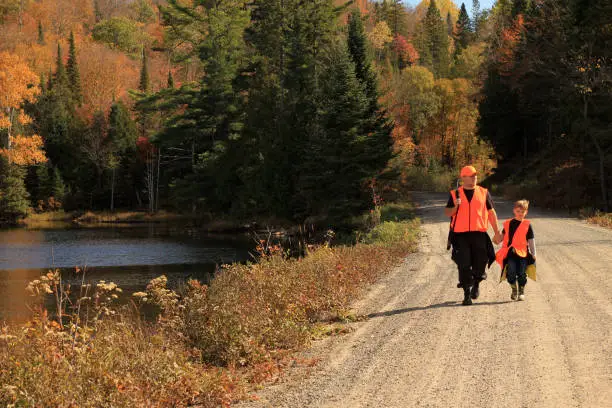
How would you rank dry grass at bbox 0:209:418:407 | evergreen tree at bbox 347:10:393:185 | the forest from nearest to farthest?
dry grass at bbox 0:209:418:407
the forest
evergreen tree at bbox 347:10:393:185

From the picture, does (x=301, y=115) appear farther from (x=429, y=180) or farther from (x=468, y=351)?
(x=468, y=351)

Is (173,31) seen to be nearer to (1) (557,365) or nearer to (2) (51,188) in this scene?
(2) (51,188)

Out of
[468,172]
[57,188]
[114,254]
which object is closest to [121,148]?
[57,188]

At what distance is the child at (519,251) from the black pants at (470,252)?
708 millimetres

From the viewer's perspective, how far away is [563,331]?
7645mm

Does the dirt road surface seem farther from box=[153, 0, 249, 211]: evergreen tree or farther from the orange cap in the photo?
box=[153, 0, 249, 211]: evergreen tree

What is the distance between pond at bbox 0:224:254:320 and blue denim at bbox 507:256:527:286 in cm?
773

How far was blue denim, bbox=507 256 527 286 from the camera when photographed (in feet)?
31.4

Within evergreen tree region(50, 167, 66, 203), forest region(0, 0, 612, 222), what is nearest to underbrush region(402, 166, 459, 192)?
forest region(0, 0, 612, 222)

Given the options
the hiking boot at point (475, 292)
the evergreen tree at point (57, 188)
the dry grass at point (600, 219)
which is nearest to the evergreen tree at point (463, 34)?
the evergreen tree at point (57, 188)

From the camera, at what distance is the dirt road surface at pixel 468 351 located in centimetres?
571

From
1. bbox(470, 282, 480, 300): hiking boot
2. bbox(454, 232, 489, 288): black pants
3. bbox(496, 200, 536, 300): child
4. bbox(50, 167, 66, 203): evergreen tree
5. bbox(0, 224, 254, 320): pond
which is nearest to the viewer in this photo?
bbox(454, 232, 489, 288): black pants

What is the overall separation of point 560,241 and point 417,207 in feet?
50.4

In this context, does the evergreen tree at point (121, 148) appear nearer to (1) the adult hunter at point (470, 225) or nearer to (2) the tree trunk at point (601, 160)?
(2) the tree trunk at point (601, 160)
